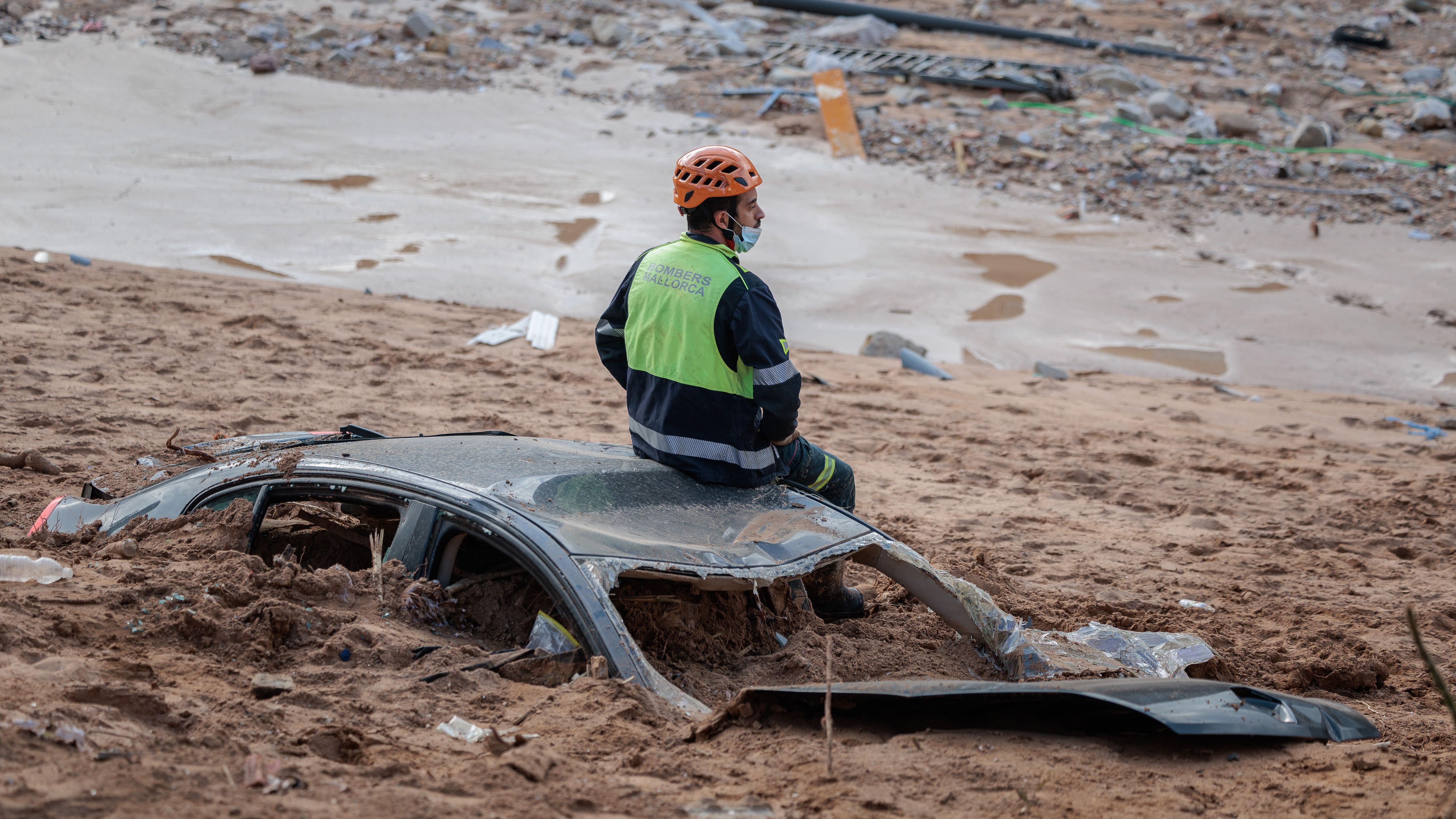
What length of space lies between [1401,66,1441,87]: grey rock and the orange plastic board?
11.6 metres

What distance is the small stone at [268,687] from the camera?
2.70 metres

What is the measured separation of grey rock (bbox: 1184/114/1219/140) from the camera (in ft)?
53.9

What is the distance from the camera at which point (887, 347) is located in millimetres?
9578

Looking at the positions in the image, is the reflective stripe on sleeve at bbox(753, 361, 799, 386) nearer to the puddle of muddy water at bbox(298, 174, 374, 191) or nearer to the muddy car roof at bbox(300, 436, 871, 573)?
the muddy car roof at bbox(300, 436, 871, 573)

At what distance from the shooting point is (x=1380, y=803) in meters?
2.65

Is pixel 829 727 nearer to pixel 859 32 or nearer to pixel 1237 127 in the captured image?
pixel 1237 127

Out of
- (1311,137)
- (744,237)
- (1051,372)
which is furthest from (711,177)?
(1311,137)

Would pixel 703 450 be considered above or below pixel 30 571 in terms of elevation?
above

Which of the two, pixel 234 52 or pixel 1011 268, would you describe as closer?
pixel 1011 268

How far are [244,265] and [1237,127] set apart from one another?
46.8 ft

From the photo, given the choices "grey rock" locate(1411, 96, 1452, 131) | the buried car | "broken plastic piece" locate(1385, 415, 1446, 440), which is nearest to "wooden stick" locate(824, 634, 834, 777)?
→ the buried car

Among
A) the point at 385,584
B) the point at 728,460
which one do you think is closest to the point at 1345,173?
the point at 728,460

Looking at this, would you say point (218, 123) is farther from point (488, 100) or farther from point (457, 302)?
point (457, 302)

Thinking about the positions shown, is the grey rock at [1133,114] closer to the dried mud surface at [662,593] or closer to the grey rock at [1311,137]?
the grey rock at [1311,137]
